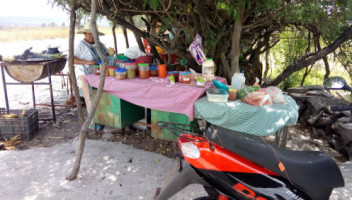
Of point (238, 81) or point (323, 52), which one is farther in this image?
point (323, 52)

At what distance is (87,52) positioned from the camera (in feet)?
15.8

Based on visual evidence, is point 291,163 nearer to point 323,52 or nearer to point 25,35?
point 323,52

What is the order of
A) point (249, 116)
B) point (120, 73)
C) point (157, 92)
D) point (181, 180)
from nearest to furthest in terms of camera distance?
point (181, 180), point (249, 116), point (157, 92), point (120, 73)

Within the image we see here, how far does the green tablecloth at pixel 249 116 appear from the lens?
10.2 ft

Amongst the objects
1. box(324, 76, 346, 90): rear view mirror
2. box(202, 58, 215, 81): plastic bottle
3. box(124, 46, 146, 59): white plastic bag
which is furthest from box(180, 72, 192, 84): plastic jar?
box(324, 76, 346, 90): rear view mirror

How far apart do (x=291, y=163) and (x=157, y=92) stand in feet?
7.59

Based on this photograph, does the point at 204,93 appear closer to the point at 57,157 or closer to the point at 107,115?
the point at 107,115

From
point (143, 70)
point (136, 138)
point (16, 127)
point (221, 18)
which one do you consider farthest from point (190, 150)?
point (16, 127)

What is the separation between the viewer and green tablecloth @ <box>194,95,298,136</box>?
3.12m

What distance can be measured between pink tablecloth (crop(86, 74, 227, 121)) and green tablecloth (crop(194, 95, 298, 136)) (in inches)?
9.1

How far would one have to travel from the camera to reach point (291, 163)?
1734 mm

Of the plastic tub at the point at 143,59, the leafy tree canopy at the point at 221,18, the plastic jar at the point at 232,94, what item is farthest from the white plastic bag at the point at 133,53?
the plastic jar at the point at 232,94

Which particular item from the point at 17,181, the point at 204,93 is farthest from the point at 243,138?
the point at 17,181

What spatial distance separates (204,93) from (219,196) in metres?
1.86
